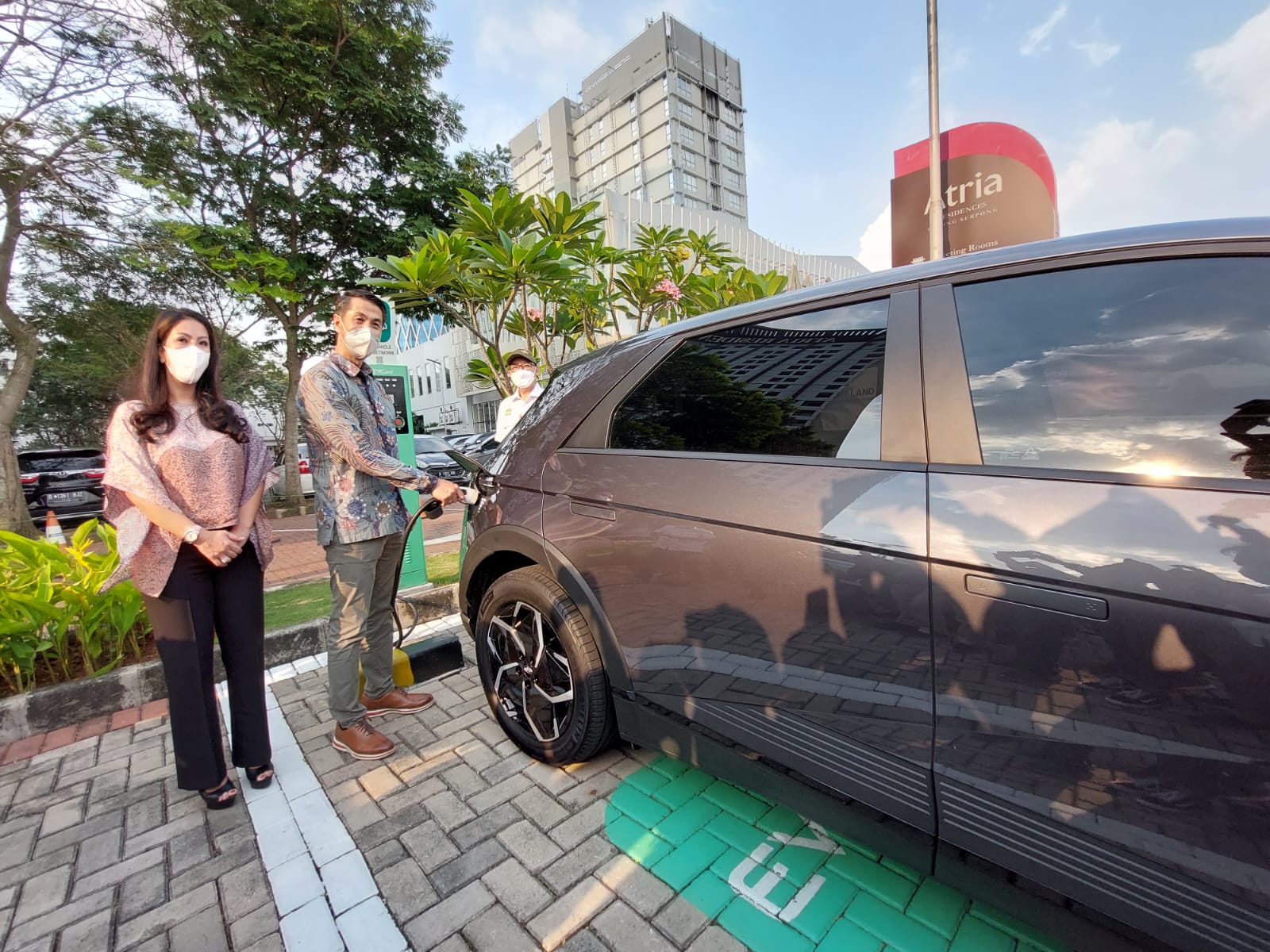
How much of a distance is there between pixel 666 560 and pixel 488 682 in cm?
128

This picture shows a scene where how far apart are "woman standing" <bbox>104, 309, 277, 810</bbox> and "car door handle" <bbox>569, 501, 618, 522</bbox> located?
126 centimetres

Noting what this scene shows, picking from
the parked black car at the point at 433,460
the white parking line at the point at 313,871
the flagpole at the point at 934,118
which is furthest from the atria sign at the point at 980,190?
the parked black car at the point at 433,460

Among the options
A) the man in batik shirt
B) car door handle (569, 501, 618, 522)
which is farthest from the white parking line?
car door handle (569, 501, 618, 522)

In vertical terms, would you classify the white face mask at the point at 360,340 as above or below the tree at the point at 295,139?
below

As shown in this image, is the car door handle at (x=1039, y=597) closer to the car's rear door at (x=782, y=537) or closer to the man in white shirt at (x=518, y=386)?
the car's rear door at (x=782, y=537)

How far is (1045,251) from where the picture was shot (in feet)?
4.07

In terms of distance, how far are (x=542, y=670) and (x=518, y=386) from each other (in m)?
2.93

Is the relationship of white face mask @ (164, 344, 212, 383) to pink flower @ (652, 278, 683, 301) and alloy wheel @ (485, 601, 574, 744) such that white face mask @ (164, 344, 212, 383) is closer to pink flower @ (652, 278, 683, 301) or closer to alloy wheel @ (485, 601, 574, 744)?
alloy wheel @ (485, 601, 574, 744)

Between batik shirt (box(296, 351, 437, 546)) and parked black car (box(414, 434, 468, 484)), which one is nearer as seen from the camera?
batik shirt (box(296, 351, 437, 546))

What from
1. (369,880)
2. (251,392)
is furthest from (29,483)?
(251,392)

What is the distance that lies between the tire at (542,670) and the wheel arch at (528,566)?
6 centimetres

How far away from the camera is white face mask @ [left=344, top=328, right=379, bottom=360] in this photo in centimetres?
234

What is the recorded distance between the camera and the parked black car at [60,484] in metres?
10.7

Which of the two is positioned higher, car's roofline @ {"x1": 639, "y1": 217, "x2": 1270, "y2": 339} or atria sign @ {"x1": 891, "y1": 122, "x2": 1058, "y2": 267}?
atria sign @ {"x1": 891, "y1": 122, "x2": 1058, "y2": 267}
